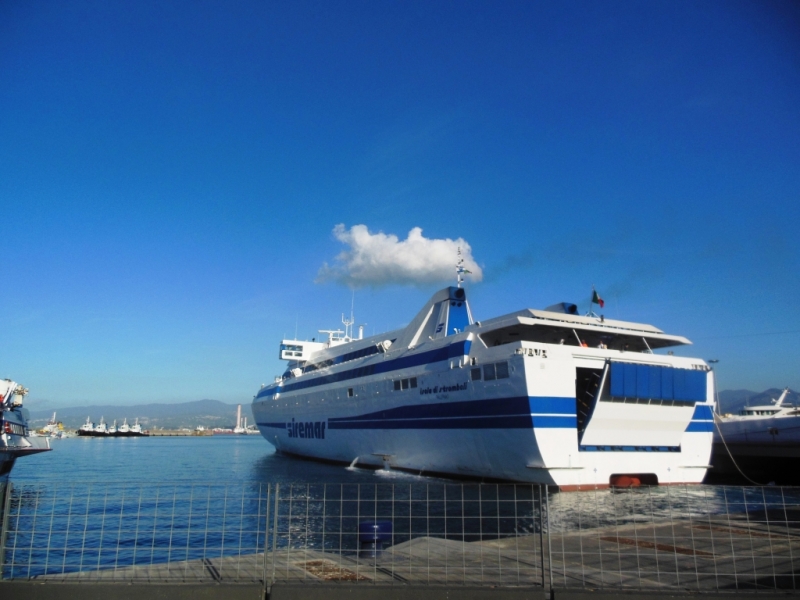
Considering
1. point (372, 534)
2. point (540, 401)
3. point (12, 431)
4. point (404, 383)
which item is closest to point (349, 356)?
point (404, 383)

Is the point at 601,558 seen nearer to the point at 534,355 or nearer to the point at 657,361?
the point at 534,355

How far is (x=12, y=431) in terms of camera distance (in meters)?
30.9

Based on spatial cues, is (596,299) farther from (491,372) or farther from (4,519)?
(4,519)

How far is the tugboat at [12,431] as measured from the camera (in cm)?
2890

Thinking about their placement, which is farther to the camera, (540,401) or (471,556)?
(540,401)

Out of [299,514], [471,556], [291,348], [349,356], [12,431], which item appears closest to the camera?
[471,556]

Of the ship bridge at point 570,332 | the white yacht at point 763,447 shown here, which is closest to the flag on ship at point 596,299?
the ship bridge at point 570,332

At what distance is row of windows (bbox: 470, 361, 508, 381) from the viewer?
2350 centimetres

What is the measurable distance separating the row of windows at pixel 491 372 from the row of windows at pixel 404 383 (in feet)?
16.6

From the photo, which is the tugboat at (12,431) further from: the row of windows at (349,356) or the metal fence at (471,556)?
the row of windows at (349,356)

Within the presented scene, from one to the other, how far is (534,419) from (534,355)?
257 cm

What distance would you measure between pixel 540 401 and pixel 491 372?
270cm

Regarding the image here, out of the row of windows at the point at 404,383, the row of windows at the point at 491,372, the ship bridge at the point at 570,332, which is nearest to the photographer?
the row of windows at the point at 491,372

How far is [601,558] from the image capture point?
8.66 metres
